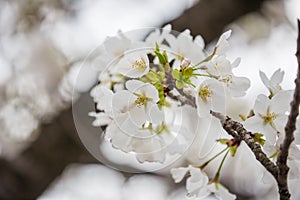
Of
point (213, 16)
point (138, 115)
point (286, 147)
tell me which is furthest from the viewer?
point (213, 16)

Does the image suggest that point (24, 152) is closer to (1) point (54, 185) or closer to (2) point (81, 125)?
(1) point (54, 185)

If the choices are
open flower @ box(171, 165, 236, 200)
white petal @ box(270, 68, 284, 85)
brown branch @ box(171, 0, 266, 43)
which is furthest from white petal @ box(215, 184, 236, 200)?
brown branch @ box(171, 0, 266, 43)

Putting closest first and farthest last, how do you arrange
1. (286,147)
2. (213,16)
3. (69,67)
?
1. (286,147)
2. (213,16)
3. (69,67)

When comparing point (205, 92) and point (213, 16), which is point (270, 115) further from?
point (213, 16)

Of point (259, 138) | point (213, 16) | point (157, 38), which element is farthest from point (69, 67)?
point (259, 138)

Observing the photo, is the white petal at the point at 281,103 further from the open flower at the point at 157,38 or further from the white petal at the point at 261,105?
the open flower at the point at 157,38

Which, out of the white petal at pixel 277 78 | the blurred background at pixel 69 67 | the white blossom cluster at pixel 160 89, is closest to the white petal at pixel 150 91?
the white blossom cluster at pixel 160 89
